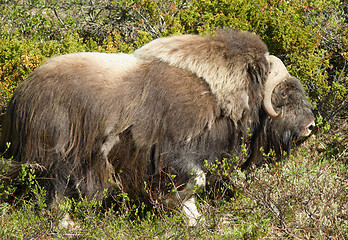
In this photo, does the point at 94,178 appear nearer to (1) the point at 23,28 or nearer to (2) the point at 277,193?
(2) the point at 277,193

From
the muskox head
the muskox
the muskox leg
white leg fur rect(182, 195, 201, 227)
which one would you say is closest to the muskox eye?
the muskox head

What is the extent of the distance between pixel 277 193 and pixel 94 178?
4.32 ft

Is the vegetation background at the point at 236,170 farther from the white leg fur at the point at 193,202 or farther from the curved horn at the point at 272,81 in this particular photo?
the curved horn at the point at 272,81

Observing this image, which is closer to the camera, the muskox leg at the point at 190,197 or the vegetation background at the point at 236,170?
the vegetation background at the point at 236,170

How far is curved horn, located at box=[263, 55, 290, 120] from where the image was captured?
3.30 m

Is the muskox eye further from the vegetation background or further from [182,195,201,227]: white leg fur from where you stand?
[182,195,201,227]: white leg fur

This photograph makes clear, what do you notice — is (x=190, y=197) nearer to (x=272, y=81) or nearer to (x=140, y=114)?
(x=140, y=114)

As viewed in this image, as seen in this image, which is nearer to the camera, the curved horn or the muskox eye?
the curved horn

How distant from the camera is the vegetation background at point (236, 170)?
10.1 ft

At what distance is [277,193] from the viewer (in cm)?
345

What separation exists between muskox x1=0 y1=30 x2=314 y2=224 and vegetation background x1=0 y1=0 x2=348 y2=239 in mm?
181

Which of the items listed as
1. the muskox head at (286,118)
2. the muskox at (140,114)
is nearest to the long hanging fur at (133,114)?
the muskox at (140,114)

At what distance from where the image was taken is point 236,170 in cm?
340

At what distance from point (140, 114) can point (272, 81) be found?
972mm
